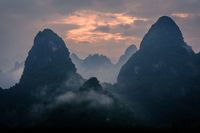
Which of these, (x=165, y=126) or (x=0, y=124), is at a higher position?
(x=0, y=124)

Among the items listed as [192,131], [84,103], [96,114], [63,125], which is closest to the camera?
[192,131]

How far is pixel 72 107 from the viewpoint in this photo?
180 m

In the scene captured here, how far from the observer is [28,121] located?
576ft

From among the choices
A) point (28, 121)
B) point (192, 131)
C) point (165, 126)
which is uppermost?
point (28, 121)

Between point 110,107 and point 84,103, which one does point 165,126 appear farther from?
point 84,103

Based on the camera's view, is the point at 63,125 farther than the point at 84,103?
No

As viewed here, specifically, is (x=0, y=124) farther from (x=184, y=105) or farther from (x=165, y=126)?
(x=184, y=105)

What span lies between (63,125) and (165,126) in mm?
41327

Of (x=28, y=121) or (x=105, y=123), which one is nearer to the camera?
(x=105, y=123)

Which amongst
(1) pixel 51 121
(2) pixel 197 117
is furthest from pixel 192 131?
(1) pixel 51 121

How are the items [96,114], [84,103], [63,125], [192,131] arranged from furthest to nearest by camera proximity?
[84,103] → [96,114] → [63,125] → [192,131]

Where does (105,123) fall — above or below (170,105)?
below

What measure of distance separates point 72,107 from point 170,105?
161 ft

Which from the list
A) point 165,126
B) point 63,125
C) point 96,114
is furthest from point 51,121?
point 165,126
